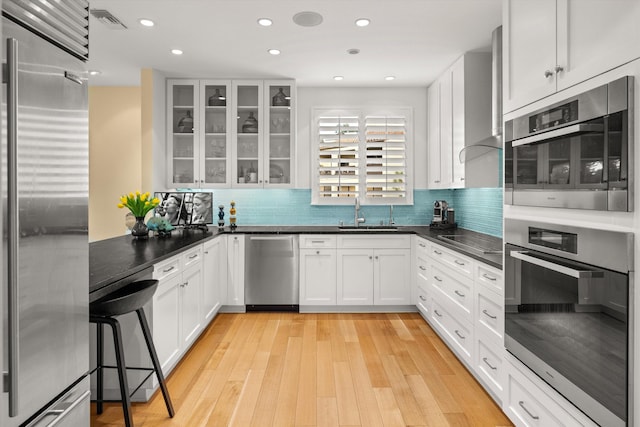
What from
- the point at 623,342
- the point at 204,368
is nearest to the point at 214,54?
the point at 204,368

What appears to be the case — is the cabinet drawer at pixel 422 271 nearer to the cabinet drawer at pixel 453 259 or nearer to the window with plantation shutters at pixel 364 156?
the cabinet drawer at pixel 453 259

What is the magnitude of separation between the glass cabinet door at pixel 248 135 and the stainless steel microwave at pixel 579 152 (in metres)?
3.23

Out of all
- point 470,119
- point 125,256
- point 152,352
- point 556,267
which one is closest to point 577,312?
point 556,267

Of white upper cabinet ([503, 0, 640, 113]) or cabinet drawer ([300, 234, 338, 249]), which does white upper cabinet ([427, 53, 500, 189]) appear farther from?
white upper cabinet ([503, 0, 640, 113])

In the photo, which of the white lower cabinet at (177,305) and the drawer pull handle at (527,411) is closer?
the drawer pull handle at (527,411)

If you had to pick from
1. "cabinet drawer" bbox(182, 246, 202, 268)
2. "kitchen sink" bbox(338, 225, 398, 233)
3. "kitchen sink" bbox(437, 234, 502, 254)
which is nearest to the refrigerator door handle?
"cabinet drawer" bbox(182, 246, 202, 268)

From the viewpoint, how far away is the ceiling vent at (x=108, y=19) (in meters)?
2.98

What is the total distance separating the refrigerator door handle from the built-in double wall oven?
176 centimetres

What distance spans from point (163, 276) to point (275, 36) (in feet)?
7.08

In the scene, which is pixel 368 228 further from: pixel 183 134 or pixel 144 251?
pixel 144 251

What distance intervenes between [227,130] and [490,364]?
11.8 feet

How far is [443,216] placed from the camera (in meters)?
4.73

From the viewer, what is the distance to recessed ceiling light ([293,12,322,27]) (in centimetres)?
300

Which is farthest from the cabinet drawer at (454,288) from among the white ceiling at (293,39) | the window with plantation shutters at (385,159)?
the white ceiling at (293,39)
